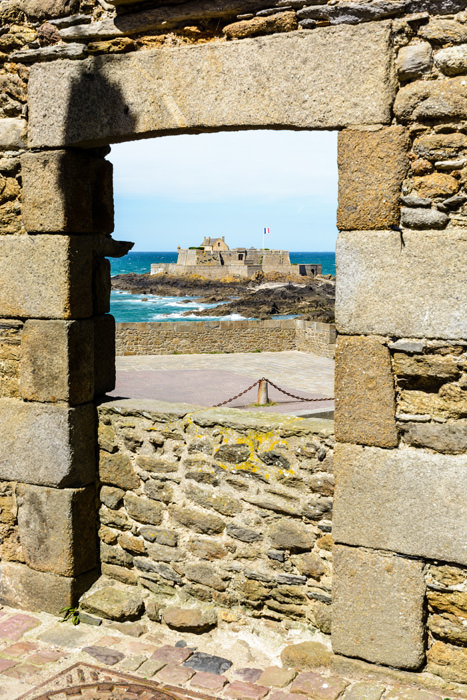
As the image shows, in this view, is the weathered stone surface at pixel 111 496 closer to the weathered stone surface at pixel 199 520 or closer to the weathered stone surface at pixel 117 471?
the weathered stone surface at pixel 117 471

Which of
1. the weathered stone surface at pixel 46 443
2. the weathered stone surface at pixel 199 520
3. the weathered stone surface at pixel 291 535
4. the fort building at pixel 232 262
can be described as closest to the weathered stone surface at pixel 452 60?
the weathered stone surface at pixel 291 535

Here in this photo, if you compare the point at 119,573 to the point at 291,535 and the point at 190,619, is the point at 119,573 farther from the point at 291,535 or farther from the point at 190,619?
the point at 291,535

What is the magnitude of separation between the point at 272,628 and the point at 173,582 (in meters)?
0.72

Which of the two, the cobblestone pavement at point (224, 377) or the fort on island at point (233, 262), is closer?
the cobblestone pavement at point (224, 377)

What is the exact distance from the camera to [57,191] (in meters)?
4.34

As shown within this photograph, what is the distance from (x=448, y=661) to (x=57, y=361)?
2.81 m

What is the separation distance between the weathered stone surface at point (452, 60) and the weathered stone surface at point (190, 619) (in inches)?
129

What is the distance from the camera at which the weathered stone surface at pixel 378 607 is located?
356 centimetres

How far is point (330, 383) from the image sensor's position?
51.1 feet

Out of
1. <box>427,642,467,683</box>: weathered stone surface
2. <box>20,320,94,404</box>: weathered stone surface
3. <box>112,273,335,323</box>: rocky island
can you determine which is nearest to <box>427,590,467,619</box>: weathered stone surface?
<box>427,642,467,683</box>: weathered stone surface

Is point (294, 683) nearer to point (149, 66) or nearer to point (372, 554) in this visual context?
point (372, 554)

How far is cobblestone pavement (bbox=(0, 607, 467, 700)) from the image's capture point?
3625 millimetres

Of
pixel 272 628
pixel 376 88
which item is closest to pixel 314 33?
pixel 376 88

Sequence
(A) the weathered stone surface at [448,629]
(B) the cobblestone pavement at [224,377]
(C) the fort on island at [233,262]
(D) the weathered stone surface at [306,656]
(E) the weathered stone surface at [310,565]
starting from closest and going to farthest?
(A) the weathered stone surface at [448,629], (D) the weathered stone surface at [306,656], (E) the weathered stone surface at [310,565], (B) the cobblestone pavement at [224,377], (C) the fort on island at [233,262]
